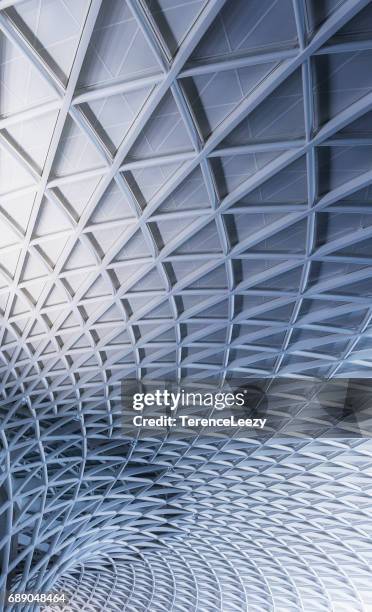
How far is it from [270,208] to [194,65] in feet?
23.7

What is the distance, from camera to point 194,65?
15234mm

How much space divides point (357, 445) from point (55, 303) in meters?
29.0

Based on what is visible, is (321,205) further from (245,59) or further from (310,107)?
(245,59)

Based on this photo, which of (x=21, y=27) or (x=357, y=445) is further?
(x=357, y=445)

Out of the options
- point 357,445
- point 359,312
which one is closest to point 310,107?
point 359,312

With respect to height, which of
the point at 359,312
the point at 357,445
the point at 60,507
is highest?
the point at 359,312

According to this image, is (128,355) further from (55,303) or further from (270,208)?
(270,208)

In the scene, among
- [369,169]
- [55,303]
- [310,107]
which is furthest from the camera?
[55,303]

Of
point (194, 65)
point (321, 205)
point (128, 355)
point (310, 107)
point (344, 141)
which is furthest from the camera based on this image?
point (128, 355)

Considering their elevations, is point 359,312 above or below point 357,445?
above

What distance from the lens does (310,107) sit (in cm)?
1641

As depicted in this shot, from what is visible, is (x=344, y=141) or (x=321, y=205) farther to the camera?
(x=321, y=205)

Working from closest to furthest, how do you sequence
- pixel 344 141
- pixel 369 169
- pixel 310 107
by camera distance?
pixel 310 107 → pixel 344 141 → pixel 369 169

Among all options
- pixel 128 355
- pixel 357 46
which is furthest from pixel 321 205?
pixel 128 355
